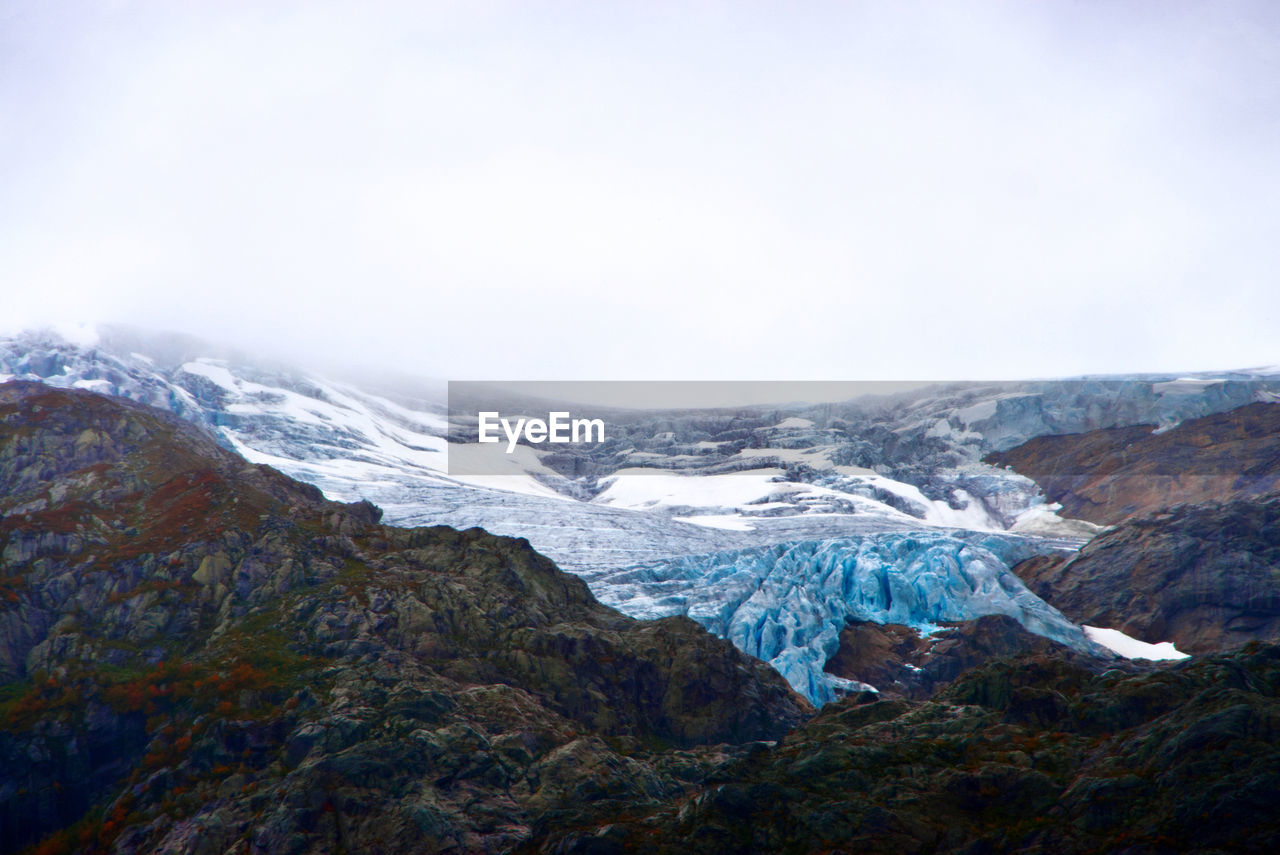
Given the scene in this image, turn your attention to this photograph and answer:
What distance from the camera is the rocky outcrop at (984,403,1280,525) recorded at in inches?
4518

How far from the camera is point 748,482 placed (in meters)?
151

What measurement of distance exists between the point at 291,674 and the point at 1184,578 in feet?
259

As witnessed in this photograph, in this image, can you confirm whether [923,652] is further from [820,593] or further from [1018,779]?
[1018,779]

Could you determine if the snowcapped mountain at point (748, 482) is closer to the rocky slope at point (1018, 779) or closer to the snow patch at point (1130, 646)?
the snow patch at point (1130, 646)

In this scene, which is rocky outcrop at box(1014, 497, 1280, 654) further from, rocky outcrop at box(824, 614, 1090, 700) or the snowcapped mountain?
rocky outcrop at box(824, 614, 1090, 700)

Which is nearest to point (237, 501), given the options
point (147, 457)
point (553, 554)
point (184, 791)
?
point (147, 457)

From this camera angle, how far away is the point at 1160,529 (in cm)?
8362

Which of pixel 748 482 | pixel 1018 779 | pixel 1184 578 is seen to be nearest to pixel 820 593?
pixel 1184 578

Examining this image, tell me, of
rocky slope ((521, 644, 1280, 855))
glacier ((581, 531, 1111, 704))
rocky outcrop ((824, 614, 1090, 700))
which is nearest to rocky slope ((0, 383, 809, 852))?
rocky slope ((521, 644, 1280, 855))

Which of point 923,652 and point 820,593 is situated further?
point 820,593

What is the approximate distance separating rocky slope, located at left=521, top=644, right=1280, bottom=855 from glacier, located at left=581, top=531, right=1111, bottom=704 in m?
33.0

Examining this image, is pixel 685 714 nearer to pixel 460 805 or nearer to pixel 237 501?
pixel 460 805

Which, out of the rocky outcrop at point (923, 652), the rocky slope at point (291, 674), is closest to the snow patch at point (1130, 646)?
the rocky outcrop at point (923, 652)

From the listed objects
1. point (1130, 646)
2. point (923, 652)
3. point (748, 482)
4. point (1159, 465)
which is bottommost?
point (1130, 646)
